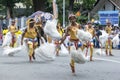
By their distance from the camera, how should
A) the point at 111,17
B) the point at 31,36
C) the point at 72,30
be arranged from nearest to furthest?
the point at 72,30 < the point at 31,36 < the point at 111,17

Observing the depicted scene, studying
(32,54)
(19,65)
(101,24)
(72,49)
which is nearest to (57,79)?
(72,49)

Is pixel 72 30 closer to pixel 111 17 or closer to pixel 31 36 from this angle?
pixel 31 36

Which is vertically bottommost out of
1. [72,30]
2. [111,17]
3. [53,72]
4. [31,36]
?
[53,72]

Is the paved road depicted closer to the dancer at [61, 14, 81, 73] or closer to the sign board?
the dancer at [61, 14, 81, 73]

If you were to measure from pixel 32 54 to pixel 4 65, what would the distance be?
1866mm

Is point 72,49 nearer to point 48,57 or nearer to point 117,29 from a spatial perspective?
point 48,57

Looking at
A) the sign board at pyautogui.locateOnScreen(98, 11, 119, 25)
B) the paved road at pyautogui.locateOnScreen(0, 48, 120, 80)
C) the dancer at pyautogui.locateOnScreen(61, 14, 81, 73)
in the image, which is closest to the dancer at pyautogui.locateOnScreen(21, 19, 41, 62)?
the paved road at pyautogui.locateOnScreen(0, 48, 120, 80)

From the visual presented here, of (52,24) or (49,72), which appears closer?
(52,24)

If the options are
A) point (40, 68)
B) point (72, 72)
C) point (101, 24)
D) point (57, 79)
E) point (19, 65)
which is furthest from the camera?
point (101, 24)

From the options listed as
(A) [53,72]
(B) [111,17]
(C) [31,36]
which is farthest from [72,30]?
(B) [111,17]

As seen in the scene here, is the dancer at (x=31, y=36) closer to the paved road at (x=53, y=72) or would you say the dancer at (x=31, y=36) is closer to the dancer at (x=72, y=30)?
the paved road at (x=53, y=72)

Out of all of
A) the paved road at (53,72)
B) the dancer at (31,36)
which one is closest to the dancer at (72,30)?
the paved road at (53,72)

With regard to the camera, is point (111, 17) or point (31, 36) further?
point (111, 17)

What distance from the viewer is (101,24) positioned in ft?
141
